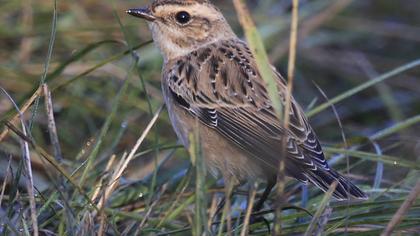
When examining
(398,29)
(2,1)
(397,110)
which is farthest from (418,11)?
(2,1)

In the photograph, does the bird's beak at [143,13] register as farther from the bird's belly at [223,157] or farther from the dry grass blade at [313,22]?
the dry grass blade at [313,22]

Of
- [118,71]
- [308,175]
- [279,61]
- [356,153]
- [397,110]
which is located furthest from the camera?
[279,61]

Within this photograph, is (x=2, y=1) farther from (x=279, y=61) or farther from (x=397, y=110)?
(x=397, y=110)

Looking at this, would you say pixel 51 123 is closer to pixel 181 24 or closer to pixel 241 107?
pixel 241 107

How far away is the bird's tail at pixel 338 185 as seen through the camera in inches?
203

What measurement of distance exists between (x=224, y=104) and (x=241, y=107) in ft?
0.44

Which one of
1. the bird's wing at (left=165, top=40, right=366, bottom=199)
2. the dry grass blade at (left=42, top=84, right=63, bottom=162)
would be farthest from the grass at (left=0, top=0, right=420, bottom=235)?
the bird's wing at (left=165, top=40, right=366, bottom=199)

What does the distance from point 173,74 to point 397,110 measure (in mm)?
2968

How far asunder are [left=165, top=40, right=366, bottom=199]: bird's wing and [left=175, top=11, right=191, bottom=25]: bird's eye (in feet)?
0.84

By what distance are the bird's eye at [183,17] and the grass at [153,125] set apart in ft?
1.47

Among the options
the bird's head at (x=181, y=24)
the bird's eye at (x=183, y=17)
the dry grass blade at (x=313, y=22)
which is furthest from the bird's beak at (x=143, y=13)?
the dry grass blade at (x=313, y=22)

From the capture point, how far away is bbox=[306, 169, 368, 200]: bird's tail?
5.16m

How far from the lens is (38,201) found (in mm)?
5246

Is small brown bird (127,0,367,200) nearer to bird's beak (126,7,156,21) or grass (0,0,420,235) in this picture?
bird's beak (126,7,156,21)
